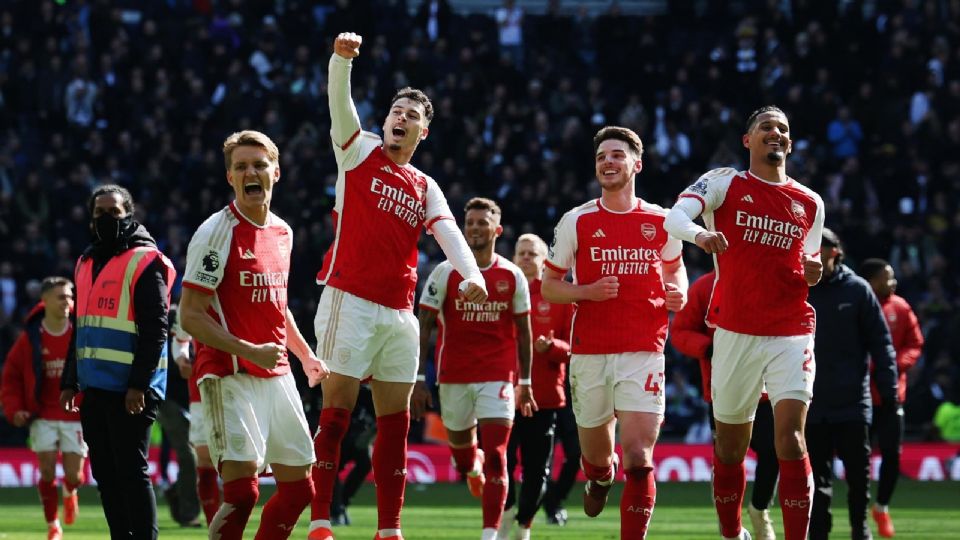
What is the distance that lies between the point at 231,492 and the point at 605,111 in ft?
67.8

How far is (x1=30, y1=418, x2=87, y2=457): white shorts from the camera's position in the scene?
48.6ft

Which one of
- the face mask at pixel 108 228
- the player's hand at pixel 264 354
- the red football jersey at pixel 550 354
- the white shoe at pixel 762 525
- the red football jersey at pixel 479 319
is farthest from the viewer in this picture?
the red football jersey at pixel 550 354

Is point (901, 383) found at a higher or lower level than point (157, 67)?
lower

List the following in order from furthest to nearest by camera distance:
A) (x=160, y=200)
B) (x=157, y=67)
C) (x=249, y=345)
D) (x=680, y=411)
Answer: (x=157, y=67) → (x=160, y=200) → (x=680, y=411) → (x=249, y=345)

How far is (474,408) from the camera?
12672 mm

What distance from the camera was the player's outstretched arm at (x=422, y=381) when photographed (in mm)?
11484

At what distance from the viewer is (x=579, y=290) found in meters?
10.4

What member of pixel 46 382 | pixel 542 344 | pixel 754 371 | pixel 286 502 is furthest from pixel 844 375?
pixel 46 382

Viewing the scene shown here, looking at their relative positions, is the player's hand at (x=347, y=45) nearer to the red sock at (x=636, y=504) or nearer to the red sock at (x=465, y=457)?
the red sock at (x=636, y=504)

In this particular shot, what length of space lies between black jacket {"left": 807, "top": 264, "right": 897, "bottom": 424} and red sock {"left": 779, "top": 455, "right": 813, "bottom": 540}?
8.11 feet

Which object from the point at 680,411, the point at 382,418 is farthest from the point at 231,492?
the point at 680,411

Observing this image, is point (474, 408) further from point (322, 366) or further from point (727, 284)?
point (322, 366)

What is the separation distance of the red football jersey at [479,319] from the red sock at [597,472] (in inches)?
75.7

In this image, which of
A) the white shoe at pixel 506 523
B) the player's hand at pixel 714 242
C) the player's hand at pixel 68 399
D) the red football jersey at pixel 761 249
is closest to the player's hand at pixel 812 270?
the red football jersey at pixel 761 249
